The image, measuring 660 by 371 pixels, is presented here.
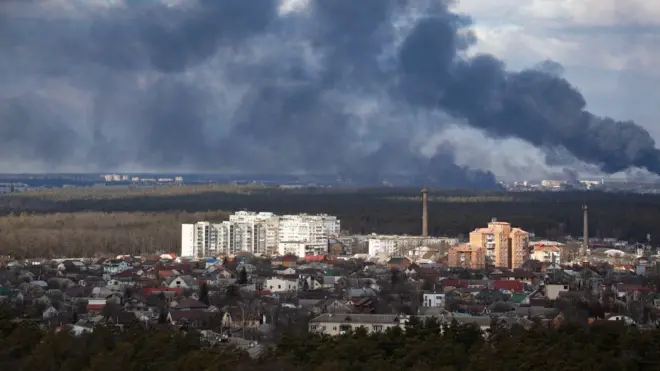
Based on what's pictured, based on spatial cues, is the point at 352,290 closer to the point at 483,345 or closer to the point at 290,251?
the point at 483,345

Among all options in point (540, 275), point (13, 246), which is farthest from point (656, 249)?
point (13, 246)

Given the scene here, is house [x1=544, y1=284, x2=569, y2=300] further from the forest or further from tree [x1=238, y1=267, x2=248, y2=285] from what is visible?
the forest

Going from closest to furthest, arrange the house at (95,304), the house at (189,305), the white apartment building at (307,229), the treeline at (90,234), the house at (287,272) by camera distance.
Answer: the house at (95,304), the house at (189,305), the house at (287,272), the treeline at (90,234), the white apartment building at (307,229)

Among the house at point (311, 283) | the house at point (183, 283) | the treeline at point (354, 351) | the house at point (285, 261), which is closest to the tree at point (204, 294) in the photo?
the house at point (183, 283)

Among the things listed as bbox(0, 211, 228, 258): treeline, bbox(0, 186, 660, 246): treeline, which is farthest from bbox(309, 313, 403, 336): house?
bbox(0, 186, 660, 246): treeline

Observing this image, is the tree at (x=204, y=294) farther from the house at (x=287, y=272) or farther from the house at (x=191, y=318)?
the house at (x=287, y=272)
